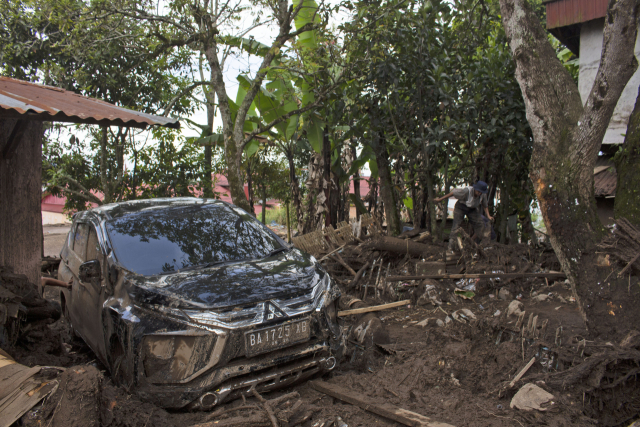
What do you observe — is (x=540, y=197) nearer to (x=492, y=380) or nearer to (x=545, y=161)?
(x=545, y=161)

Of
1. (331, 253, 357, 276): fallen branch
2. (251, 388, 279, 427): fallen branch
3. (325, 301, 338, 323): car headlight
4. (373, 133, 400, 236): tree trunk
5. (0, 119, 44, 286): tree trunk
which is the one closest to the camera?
(251, 388, 279, 427): fallen branch

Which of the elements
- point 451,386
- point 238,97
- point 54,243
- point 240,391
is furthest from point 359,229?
point 54,243

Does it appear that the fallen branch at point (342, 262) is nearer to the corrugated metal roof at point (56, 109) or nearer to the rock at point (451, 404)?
the corrugated metal roof at point (56, 109)

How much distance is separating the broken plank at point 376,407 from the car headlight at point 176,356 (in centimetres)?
→ 101

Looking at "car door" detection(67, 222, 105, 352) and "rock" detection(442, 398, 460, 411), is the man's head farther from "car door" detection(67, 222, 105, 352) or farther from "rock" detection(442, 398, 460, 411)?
"car door" detection(67, 222, 105, 352)

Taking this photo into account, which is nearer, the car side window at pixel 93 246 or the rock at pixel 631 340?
the rock at pixel 631 340

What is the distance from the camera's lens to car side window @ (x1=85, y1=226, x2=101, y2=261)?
14.1 ft

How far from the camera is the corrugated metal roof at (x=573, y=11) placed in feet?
28.2

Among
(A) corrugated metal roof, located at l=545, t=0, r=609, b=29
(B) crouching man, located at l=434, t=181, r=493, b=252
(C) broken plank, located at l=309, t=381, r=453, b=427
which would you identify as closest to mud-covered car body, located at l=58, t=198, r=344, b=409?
(C) broken plank, located at l=309, t=381, r=453, b=427

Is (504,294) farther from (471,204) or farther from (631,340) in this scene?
(631,340)

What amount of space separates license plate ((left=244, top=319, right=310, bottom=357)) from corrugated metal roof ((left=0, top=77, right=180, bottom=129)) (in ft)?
9.20

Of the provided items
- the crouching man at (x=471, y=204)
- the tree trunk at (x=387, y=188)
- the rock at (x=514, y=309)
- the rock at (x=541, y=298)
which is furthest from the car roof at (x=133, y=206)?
the tree trunk at (x=387, y=188)

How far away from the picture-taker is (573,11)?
8859 millimetres

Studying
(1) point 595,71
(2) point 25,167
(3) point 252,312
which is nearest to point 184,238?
(3) point 252,312
